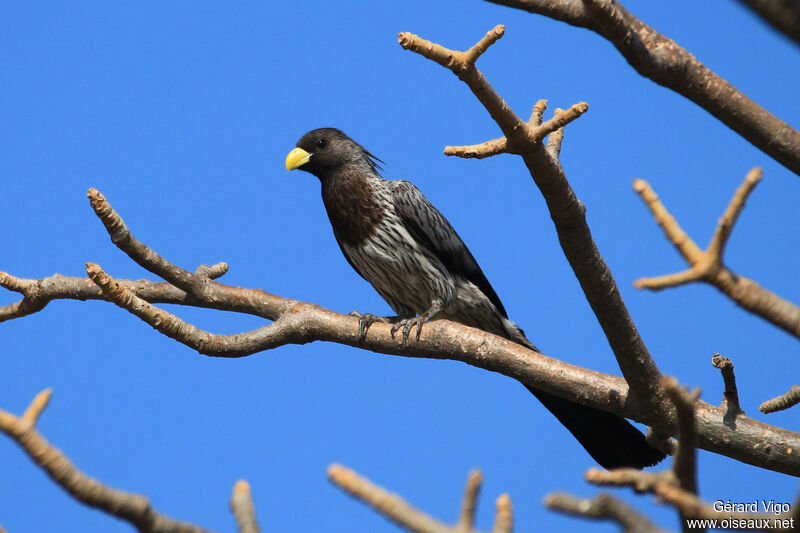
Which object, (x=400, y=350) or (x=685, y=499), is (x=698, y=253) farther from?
(x=400, y=350)

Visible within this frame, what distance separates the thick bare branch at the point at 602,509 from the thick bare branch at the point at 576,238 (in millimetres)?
2015

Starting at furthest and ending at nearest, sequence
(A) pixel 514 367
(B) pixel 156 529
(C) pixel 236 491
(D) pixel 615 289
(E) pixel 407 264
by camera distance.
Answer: (E) pixel 407 264 < (A) pixel 514 367 < (D) pixel 615 289 < (C) pixel 236 491 < (B) pixel 156 529

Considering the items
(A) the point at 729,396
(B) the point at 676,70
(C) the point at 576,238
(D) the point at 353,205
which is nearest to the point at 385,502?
(B) the point at 676,70

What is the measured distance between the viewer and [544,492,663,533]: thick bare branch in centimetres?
188

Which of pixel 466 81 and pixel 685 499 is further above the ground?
pixel 466 81

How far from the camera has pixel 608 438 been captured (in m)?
5.30

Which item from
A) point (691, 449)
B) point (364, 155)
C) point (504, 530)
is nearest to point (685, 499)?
point (691, 449)

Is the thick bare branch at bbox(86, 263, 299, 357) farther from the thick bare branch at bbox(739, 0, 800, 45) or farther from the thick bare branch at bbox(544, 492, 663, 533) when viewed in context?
the thick bare branch at bbox(739, 0, 800, 45)

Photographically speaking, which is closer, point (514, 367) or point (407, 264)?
point (514, 367)

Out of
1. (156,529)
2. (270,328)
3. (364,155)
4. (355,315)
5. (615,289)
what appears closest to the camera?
(156,529)

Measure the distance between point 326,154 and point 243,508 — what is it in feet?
16.6

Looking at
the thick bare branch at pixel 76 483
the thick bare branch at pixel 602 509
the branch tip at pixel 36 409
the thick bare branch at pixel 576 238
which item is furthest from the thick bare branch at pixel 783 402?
the branch tip at pixel 36 409

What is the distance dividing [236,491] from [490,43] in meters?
2.02

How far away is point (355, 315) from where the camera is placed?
5.50m
